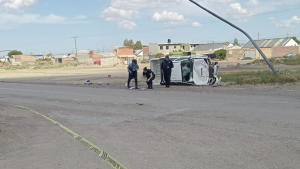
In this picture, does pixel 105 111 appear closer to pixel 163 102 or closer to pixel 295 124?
pixel 163 102

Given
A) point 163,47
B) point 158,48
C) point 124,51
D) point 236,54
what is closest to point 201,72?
point 236,54

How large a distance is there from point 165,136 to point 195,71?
14.1 meters

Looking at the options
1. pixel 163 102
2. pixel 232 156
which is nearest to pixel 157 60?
pixel 163 102

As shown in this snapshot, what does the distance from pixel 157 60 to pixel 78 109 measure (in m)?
11.6

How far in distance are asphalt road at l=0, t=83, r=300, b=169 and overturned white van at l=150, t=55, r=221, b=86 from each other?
8523mm

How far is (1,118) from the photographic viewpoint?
37.0 ft

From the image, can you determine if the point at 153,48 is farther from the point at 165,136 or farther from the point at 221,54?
the point at 165,136

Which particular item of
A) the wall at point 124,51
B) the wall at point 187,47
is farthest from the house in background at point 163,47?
the wall at point 124,51

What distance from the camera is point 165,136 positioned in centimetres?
797

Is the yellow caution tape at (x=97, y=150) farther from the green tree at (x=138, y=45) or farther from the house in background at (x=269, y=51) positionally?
the green tree at (x=138, y=45)

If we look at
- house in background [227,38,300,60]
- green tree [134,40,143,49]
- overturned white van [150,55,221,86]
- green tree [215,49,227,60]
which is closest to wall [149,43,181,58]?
house in background [227,38,300,60]

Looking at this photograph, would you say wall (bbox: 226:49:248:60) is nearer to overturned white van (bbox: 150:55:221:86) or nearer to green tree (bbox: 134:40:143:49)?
overturned white van (bbox: 150:55:221:86)

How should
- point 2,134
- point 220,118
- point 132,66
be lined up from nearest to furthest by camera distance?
point 2,134 < point 220,118 < point 132,66

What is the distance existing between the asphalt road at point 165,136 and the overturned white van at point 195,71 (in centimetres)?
852
